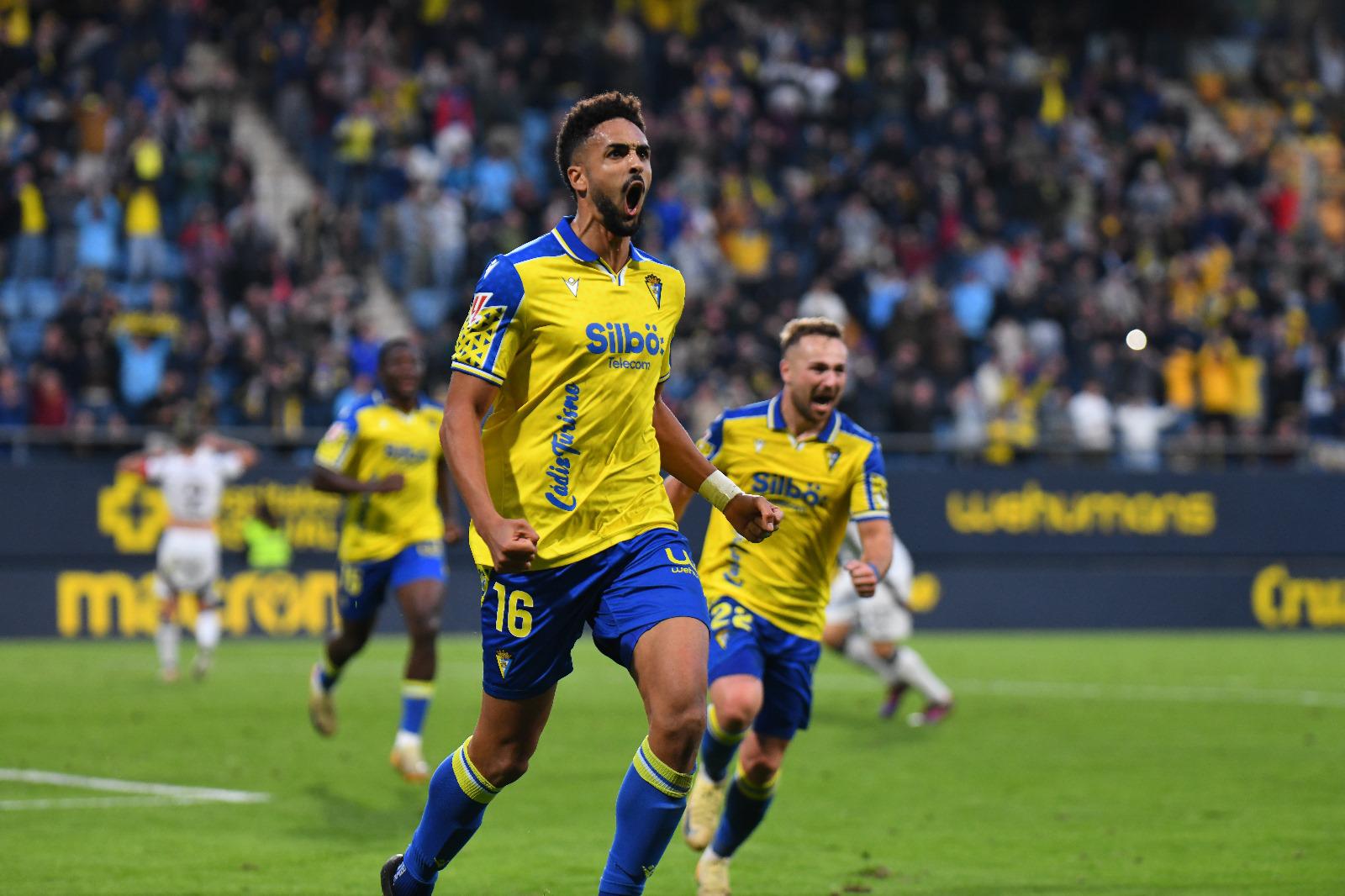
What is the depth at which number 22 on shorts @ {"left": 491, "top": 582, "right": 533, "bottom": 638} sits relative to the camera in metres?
6.15

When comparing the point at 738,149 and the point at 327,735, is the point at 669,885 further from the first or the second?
Result: the point at 738,149

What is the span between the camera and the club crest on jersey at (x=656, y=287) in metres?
6.41

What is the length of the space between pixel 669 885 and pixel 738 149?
21.5 m

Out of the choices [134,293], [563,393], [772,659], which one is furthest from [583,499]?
[134,293]

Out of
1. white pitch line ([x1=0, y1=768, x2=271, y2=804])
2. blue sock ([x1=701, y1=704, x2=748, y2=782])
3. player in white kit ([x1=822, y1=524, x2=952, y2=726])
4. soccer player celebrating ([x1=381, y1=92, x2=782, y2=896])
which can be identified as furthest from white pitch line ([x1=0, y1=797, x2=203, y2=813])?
player in white kit ([x1=822, y1=524, x2=952, y2=726])

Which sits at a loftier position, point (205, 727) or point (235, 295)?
point (235, 295)

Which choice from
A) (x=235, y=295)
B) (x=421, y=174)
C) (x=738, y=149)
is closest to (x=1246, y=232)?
(x=738, y=149)

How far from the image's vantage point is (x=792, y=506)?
8656 millimetres

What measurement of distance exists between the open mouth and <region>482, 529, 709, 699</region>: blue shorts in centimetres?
109

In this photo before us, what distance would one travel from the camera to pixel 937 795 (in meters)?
11.1

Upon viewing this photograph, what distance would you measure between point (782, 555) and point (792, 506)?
0.76 ft

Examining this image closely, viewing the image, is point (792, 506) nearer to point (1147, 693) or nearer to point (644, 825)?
point (644, 825)

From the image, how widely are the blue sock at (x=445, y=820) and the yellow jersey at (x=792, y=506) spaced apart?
2435 mm

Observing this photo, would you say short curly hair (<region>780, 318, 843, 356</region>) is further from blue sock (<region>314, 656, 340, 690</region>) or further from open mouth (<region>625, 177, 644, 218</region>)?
blue sock (<region>314, 656, 340, 690</region>)
